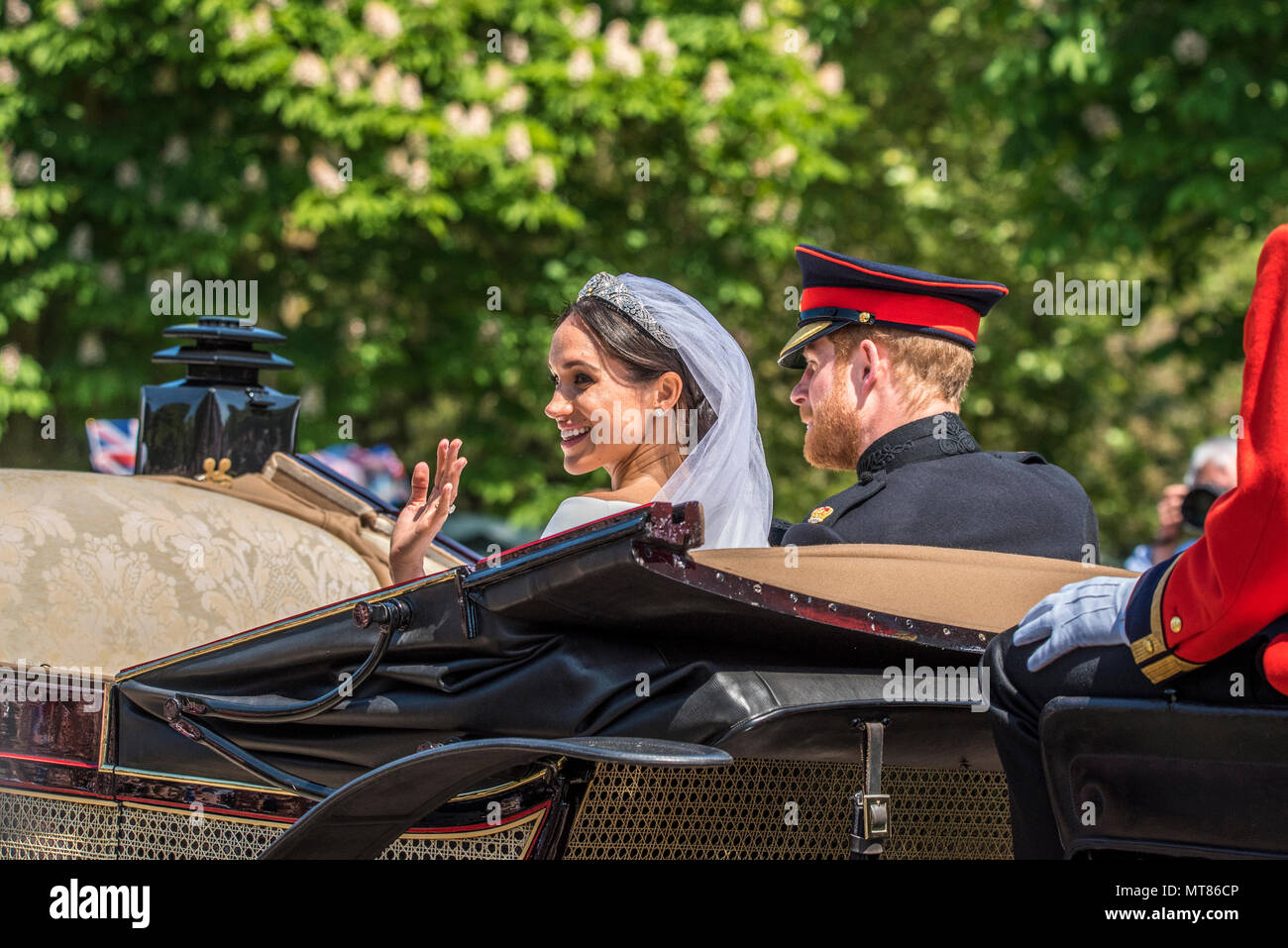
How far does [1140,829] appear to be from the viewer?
1.66 m

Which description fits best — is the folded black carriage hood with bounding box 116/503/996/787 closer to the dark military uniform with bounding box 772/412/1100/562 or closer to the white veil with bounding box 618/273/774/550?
the dark military uniform with bounding box 772/412/1100/562

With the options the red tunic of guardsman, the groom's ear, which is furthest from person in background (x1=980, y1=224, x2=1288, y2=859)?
the groom's ear

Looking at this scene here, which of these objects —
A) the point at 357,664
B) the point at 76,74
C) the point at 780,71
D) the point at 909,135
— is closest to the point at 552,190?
the point at 780,71

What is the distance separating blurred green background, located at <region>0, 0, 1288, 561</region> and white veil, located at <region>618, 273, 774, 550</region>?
462 cm

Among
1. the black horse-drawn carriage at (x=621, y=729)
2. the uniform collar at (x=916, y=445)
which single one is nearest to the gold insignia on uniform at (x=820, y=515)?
the uniform collar at (x=916, y=445)

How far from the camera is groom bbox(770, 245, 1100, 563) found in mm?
2486

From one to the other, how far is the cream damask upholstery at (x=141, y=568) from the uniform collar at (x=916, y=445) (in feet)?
5.69

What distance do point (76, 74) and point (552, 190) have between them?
2543 millimetres

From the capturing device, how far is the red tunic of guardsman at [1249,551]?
4.83 feet

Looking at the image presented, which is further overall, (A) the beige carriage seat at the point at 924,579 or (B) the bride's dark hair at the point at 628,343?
(B) the bride's dark hair at the point at 628,343

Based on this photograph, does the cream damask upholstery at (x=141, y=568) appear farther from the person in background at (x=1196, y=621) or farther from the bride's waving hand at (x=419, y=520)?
the person in background at (x=1196, y=621)

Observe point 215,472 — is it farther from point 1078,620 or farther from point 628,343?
point 1078,620

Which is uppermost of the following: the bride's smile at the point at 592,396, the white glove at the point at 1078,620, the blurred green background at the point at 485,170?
the blurred green background at the point at 485,170
